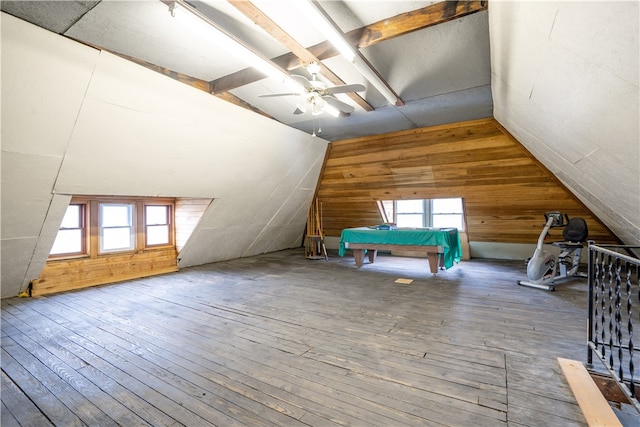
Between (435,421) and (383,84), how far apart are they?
3250 mm

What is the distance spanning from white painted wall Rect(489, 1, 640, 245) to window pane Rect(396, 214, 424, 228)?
3.95 m

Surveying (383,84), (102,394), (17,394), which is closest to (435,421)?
(102,394)

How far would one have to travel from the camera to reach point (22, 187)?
343cm

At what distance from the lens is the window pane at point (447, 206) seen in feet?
24.0

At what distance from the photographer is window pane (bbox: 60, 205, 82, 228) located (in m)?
4.85

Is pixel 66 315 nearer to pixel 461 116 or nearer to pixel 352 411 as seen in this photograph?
pixel 352 411

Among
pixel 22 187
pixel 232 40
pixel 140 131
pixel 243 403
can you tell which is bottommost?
pixel 243 403

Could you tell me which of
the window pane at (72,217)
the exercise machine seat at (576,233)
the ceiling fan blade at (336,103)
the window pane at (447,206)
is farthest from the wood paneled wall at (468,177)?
the window pane at (72,217)

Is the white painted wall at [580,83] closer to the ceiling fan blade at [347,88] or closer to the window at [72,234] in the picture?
the ceiling fan blade at [347,88]

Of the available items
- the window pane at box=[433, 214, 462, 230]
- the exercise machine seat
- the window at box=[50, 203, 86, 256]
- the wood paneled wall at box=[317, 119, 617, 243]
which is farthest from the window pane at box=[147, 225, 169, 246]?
the exercise machine seat

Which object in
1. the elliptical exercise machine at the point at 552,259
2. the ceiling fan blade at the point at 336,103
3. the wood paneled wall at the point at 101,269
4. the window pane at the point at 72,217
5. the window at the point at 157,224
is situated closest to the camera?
the ceiling fan blade at the point at 336,103

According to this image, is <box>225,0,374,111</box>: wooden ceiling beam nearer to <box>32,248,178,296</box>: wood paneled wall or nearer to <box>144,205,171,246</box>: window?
<box>144,205,171,246</box>: window

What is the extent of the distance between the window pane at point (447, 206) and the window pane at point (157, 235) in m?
6.22

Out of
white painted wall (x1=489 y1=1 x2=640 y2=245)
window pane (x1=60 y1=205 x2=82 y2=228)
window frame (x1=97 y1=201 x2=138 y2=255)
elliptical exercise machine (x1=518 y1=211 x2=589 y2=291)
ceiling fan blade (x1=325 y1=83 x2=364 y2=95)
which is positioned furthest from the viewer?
window frame (x1=97 y1=201 x2=138 y2=255)
